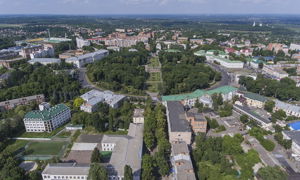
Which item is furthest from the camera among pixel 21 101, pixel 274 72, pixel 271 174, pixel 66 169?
pixel 274 72

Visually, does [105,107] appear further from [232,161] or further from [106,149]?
[232,161]

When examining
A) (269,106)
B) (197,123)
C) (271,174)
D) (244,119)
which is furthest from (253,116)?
(271,174)

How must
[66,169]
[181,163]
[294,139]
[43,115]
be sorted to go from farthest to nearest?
[43,115] < [294,139] < [181,163] < [66,169]

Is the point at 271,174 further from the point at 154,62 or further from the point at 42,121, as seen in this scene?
the point at 154,62

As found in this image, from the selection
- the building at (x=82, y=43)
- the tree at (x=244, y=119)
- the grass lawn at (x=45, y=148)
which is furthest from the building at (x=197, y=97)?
the building at (x=82, y=43)

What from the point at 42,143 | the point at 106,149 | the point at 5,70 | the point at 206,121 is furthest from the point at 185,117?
the point at 5,70

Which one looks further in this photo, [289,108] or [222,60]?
[222,60]
